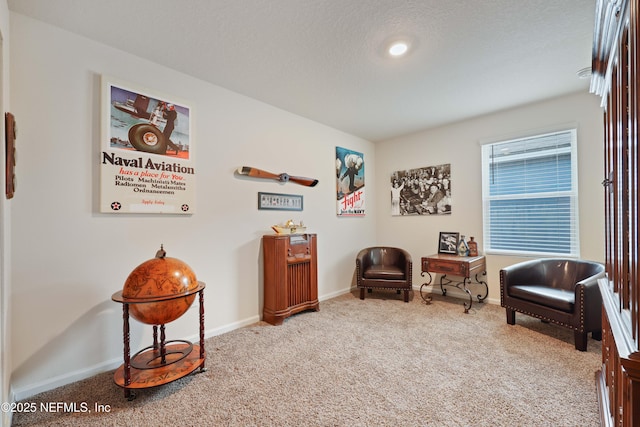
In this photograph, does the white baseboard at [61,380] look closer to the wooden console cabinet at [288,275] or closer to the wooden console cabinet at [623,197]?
the wooden console cabinet at [288,275]

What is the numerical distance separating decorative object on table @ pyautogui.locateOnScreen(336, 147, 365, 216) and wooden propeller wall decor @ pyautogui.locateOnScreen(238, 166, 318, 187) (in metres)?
0.65

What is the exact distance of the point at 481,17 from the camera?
2062mm

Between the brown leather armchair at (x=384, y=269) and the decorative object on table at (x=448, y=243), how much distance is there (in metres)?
0.56

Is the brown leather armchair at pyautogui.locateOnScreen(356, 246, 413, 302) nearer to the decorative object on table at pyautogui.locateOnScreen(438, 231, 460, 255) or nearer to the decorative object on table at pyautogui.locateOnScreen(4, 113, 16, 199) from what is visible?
the decorative object on table at pyautogui.locateOnScreen(438, 231, 460, 255)

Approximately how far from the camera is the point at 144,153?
8.30 ft

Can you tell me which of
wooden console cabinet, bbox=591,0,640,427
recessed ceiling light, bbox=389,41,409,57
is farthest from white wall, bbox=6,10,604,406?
wooden console cabinet, bbox=591,0,640,427

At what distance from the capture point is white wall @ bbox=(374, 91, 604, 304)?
10.7 feet

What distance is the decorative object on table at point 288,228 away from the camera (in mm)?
3475

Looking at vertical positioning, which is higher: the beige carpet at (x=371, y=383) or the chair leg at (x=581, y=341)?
the chair leg at (x=581, y=341)

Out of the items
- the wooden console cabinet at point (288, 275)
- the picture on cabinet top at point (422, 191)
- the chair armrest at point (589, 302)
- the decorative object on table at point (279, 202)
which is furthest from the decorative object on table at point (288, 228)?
the chair armrest at point (589, 302)

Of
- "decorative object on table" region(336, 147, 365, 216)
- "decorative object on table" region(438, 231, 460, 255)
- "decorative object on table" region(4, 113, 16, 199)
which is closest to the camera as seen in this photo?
"decorative object on table" region(4, 113, 16, 199)

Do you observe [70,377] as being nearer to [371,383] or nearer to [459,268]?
[371,383]

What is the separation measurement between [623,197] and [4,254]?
337 cm

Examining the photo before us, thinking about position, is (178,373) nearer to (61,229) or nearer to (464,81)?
(61,229)
